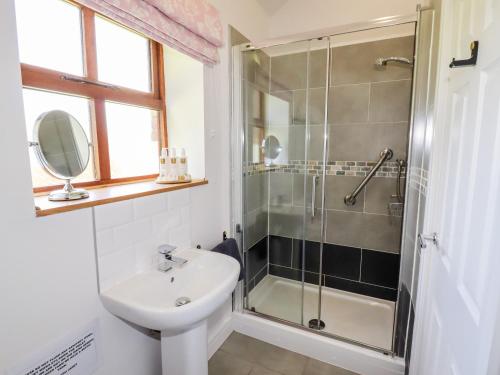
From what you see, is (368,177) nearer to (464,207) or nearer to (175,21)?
(464,207)

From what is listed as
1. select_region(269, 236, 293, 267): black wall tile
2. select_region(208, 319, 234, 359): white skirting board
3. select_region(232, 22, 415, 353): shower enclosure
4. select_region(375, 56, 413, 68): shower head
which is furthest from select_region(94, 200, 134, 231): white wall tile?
select_region(375, 56, 413, 68): shower head

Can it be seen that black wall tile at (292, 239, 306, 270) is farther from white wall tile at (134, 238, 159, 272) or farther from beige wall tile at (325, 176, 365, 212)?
white wall tile at (134, 238, 159, 272)

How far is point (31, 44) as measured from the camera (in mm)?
1062

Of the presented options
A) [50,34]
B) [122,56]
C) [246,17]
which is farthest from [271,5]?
[50,34]

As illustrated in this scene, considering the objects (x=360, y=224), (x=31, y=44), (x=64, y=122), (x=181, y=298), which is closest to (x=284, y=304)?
(x=360, y=224)

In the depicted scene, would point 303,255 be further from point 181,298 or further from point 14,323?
point 14,323

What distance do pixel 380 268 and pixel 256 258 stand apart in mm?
1052

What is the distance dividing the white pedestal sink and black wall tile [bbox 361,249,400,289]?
4.91 feet

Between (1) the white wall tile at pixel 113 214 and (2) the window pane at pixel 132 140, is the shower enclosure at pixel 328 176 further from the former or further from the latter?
(1) the white wall tile at pixel 113 214

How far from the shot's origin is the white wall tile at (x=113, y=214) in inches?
40.4

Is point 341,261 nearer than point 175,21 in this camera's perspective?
No

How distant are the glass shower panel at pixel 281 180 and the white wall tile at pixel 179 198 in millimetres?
601

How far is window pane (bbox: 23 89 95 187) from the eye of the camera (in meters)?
1.05

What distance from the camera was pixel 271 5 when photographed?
2.23m
